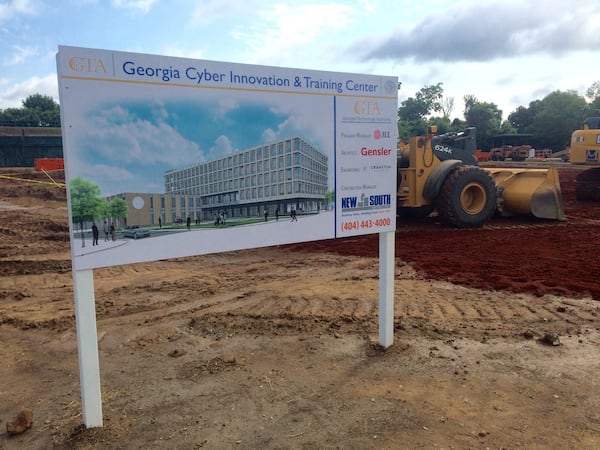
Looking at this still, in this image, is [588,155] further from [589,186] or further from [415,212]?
[415,212]

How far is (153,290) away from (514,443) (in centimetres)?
532

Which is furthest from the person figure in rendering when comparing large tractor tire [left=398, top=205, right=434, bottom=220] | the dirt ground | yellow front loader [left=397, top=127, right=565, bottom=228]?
large tractor tire [left=398, top=205, right=434, bottom=220]

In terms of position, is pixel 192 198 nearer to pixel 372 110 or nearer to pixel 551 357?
pixel 372 110

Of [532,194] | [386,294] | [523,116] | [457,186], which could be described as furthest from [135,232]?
[523,116]

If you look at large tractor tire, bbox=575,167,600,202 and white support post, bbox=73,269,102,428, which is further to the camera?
large tractor tire, bbox=575,167,600,202

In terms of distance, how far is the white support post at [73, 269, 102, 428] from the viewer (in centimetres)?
312

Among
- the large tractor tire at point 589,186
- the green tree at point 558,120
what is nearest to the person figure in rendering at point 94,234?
the large tractor tire at point 589,186

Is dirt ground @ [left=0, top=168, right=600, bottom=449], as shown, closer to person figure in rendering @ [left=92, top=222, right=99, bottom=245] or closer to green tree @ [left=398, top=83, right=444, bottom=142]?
person figure in rendering @ [left=92, top=222, right=99, bottom=245]

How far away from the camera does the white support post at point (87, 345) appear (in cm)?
312

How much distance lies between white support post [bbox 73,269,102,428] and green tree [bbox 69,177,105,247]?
0.38 metres

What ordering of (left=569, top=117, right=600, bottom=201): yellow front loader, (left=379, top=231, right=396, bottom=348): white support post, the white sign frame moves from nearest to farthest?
1. the white sign frame
2. (left=379, top=231, right=396, bottom=348): white support post
3. (left=569, top=117, right=600, bottom=201): yellow front loader

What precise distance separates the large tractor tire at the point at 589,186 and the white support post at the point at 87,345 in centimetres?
2006

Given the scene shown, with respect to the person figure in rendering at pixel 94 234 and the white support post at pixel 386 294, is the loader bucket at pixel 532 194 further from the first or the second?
the person figure in rendering at pixel 94 234

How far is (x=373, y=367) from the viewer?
4.30m
